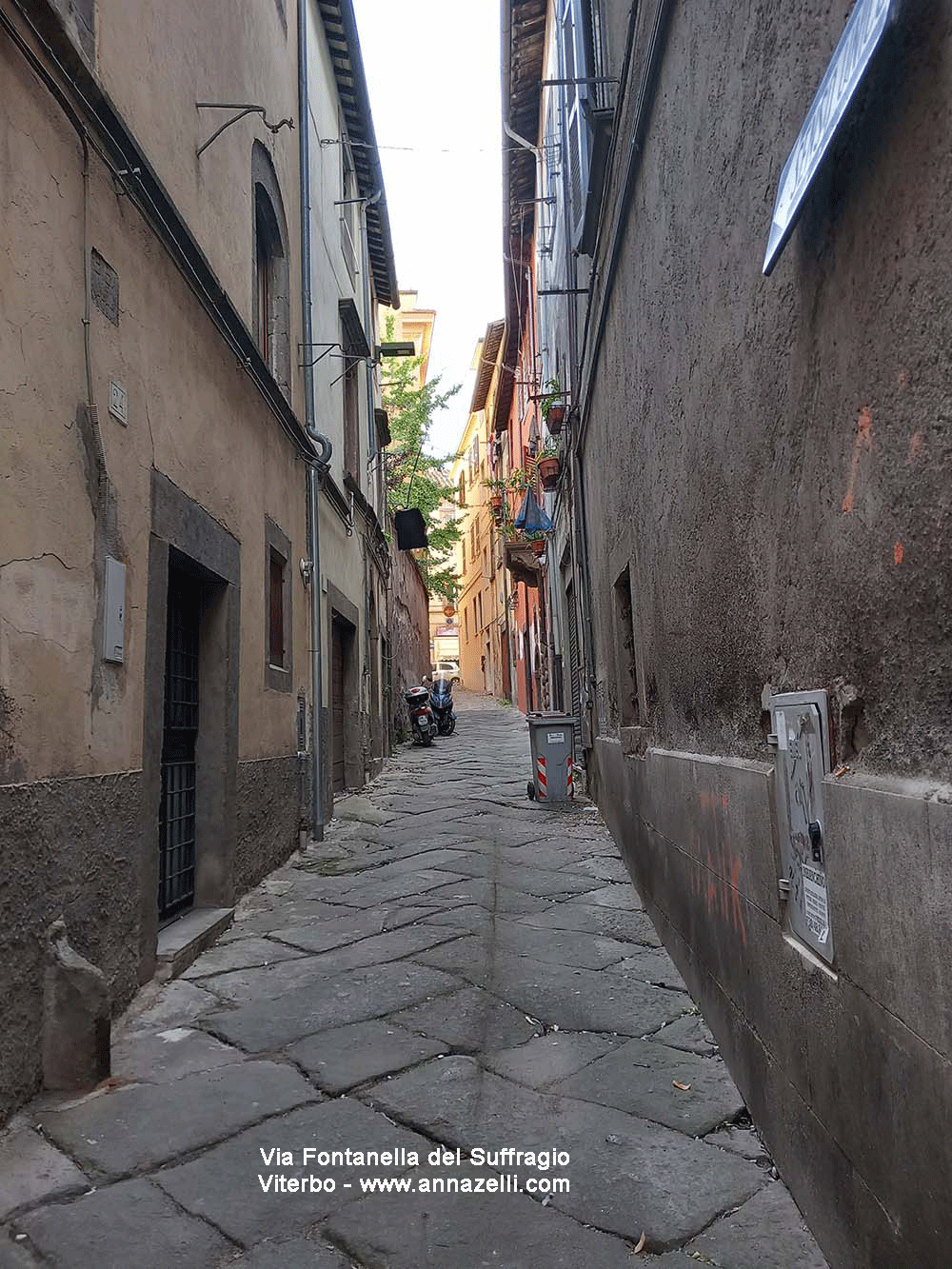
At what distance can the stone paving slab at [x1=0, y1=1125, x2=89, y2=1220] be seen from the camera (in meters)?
1.89

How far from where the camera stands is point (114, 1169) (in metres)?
2.02

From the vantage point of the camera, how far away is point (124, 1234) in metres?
1.78

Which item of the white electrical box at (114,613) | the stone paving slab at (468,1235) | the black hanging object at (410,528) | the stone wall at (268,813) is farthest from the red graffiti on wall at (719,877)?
the black hanging object at (410,528)

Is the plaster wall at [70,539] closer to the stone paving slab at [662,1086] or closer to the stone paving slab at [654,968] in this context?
the stone paving slab at [662,1086]

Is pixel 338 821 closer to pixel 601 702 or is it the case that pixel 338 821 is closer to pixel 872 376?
pixel 601 702

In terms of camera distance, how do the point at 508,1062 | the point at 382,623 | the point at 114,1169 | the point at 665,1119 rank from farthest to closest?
the point at 382,623 < the point at 508,1062 < the point at 665,1119 < the point at 114,1169

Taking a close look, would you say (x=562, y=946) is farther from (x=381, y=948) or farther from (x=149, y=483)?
(x=149, y=483)

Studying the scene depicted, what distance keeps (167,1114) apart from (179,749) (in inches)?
83.1

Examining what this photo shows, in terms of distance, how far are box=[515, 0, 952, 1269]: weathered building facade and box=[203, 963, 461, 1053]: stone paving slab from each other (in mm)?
982

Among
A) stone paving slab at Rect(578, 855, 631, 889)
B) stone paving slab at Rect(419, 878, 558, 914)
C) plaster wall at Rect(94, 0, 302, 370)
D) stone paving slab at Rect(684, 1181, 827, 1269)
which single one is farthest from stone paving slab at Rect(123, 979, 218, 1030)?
plaster wall at Rect(94, 0, 302, 370)

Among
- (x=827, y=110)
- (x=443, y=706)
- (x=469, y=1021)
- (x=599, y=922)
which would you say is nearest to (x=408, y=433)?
(x=443, y=706)

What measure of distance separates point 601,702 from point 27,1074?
4.94m

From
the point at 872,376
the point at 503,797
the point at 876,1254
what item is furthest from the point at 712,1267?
the point at 503,797

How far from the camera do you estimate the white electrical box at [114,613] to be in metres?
2.93
